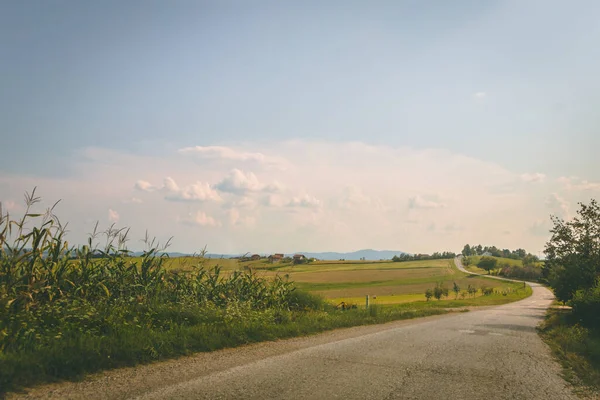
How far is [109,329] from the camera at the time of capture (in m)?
8.65

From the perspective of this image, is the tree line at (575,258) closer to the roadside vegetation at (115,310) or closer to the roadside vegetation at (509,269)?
the roadside vegetation at (115,310)

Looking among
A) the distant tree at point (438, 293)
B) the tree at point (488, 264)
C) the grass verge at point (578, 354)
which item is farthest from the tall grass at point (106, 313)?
the tree at point (488, 264)

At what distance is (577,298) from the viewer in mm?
19406

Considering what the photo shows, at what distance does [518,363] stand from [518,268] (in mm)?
158584

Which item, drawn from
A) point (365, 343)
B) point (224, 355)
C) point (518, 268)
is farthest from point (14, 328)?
point (518, 268)

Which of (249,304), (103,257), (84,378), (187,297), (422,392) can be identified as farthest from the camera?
(249,304)

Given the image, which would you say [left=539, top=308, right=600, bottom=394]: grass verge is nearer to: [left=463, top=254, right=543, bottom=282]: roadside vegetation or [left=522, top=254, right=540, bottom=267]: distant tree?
[left=463, top=254, right=543, bottom=282]: roadside vegetation

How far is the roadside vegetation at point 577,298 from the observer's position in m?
11.2

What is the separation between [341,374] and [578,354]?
28.5ft

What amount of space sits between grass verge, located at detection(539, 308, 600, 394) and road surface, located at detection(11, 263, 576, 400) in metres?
0.33

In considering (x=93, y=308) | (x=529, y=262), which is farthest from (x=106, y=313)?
(x=529, y=262)

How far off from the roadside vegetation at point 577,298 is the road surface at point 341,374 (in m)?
0.73

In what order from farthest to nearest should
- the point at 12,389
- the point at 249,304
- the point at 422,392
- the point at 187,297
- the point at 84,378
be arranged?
1. the point at 249,304
2. the point at 187,297
3. the point at 422,392
4. the point at 84,378
5. the point at 12,389

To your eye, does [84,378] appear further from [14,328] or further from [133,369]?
[14,328]
